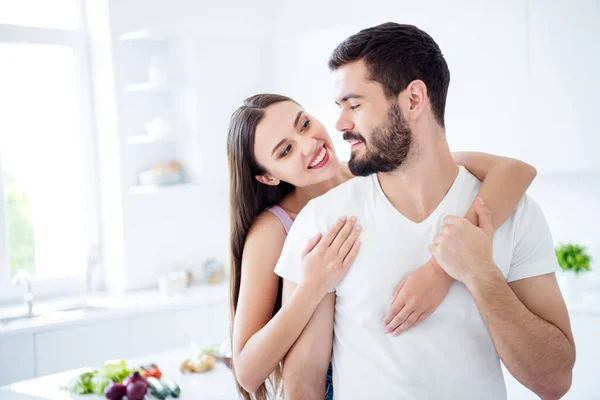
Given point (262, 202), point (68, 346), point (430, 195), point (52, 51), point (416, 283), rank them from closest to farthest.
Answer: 1. point (416, 283)
2. point (430, 195)
3. point (262, 202)
4. point (68, 346)
5. point (52, 51)

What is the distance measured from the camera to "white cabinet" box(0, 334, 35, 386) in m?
3.49

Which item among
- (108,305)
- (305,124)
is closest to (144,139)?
(108,305)

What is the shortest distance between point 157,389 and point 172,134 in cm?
243

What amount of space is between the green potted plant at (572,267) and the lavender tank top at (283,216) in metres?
1.95

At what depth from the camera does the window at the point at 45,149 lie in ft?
13.6

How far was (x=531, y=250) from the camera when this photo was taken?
1503 millimetres

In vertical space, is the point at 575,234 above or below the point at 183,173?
below

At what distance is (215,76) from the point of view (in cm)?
459

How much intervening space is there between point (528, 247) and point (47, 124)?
359 centimetres

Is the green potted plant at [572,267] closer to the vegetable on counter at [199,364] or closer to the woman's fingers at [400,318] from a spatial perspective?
the vegetable on counter at [199,364]

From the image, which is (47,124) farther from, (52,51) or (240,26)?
(240,26)

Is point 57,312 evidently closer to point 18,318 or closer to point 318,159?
point 18,318

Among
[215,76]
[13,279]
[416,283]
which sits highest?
[215,76]

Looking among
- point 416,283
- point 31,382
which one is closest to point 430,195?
point 416,283
